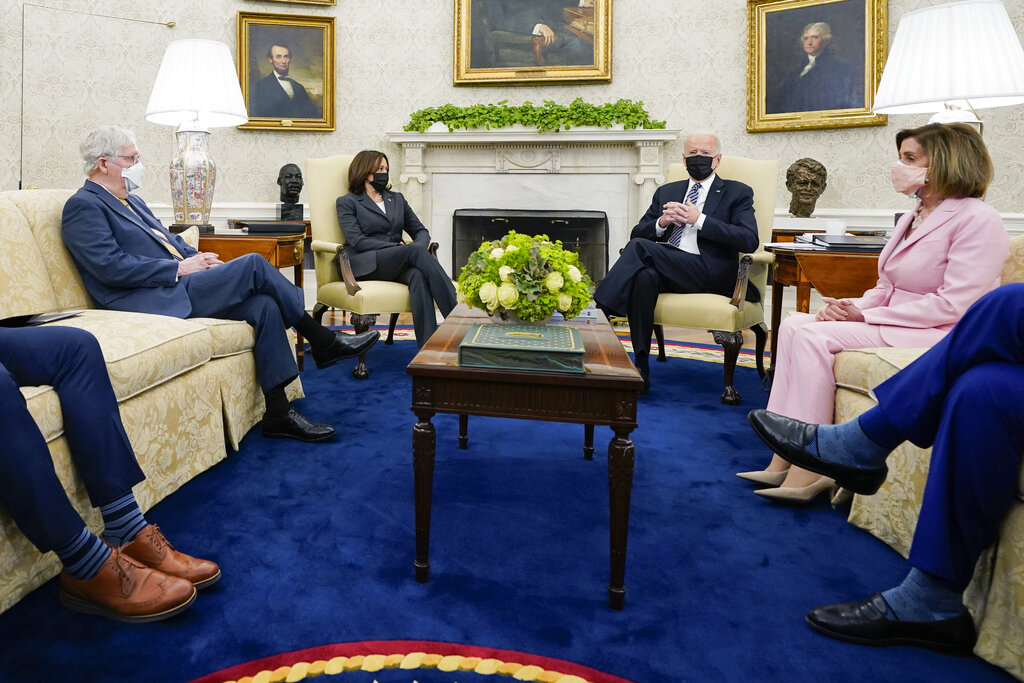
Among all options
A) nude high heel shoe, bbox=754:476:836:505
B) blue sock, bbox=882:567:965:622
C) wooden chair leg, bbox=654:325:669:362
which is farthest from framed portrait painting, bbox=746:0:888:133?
blue sock, bbox=882:567:965:622

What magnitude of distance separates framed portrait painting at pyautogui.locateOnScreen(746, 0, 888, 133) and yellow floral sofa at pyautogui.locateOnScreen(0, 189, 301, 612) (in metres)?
4.51

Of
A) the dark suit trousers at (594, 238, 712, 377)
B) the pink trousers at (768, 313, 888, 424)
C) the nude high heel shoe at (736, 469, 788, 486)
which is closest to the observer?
the pink trousers at (768, 313, 888, 424)

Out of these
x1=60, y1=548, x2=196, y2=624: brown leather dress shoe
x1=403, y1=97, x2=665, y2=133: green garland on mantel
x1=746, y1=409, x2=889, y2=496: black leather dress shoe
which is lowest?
x1=60, y1=548, x2=196, y2=624: brown leather dress shoe

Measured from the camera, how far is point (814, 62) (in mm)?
5293

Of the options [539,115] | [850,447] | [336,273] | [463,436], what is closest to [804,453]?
[850,447]

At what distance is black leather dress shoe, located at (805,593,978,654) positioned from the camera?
55.6 inches

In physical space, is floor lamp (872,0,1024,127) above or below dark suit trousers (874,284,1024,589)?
above

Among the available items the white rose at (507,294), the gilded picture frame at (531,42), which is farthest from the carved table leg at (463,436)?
the gilded picture frame at (531,42)

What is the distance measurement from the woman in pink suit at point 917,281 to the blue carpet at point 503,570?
32 centimetres

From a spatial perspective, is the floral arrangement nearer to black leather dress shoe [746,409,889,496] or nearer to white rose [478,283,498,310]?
white rose [478,283,498,310]

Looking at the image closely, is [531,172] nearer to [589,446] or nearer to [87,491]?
[589,446]

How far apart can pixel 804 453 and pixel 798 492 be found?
48 centimetres

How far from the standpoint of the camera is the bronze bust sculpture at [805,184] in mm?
5008

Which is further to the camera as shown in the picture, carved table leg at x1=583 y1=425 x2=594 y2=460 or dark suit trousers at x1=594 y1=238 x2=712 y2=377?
dark suit trousers at x1=594 y1=238 x2=712 y2=377
